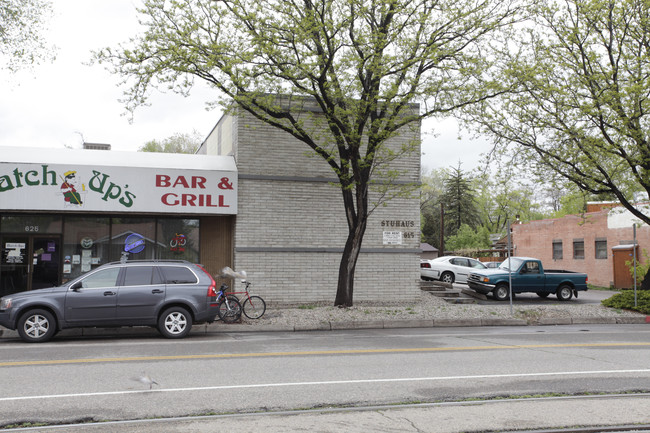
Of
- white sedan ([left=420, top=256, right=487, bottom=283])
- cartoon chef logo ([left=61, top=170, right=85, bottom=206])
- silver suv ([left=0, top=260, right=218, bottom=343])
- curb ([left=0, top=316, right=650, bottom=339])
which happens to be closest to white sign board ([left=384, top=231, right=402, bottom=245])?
curb ([left=0, top=316, right=650, bottom=339])

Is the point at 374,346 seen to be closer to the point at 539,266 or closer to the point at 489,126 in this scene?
the point at 489,126

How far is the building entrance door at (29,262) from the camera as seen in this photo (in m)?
16.7

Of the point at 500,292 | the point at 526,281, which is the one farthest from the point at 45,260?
the point at 526,281

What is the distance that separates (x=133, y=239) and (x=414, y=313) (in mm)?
8430

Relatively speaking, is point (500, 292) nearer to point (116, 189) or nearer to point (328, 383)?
point (116, 189)

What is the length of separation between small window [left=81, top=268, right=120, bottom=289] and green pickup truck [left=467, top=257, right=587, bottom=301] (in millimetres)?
14529

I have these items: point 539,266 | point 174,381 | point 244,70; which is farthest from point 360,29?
point 539,266

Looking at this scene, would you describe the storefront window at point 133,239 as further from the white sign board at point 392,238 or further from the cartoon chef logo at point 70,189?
the white sign board at point 392,238

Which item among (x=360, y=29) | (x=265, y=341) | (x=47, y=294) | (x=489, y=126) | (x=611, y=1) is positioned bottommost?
(x=265, y=341)

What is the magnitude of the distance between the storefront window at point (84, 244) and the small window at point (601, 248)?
2709cm

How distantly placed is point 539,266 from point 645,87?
823 centimetres

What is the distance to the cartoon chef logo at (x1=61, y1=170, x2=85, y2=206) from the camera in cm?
1596

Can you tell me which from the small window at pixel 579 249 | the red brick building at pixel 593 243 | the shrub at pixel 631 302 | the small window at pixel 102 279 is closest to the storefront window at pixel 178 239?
the small window at pixel 102 279

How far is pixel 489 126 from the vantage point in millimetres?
19391
